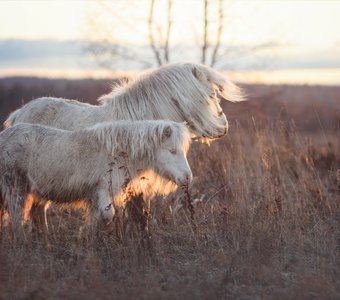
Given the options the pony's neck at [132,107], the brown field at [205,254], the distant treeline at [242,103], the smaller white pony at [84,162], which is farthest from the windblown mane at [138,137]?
the distant treeline at [242,103]

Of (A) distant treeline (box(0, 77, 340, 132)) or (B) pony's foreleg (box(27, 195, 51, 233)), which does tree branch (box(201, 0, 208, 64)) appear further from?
(B) pony's foreleg (box(27, 195, 51, 233))

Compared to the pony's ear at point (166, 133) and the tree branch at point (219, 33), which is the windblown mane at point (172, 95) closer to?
the pony's ear at point (166, 133)

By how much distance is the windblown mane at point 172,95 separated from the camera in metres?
7.46

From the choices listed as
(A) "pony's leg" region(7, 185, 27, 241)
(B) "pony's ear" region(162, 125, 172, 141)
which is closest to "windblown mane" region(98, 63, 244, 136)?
(B) "pony's ear" region(162, 125, 172, 141)

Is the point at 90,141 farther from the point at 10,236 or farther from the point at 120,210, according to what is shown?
Result: the point at 10,236

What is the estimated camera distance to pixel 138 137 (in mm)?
6500

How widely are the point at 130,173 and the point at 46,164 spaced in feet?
2.56

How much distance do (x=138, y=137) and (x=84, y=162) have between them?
1.80 feet

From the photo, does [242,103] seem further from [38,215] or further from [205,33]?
[38,215]

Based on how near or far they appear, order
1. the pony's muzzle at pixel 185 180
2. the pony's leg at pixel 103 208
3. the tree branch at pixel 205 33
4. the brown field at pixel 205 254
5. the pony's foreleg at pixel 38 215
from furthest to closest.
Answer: the tree branch at pixel 205 33 → the pony's foreleg at pixel 38 215 → the pony's muzzle at pixel 185 180 → the pony's leg at pixel 103 208 → the brown field at pixel 205 254

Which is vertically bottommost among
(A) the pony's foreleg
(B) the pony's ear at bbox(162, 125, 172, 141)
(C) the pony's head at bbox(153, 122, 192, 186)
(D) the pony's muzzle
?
(A) the pony's foreleg

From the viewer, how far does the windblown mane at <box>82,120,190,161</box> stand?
6.46 m

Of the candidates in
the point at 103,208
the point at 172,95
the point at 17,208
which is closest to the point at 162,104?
the point at 172,95

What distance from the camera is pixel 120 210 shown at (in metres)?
6.64
